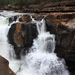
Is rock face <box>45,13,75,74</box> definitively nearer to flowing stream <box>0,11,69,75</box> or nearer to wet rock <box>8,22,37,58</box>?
flowing stream <box>0,11,69,75</box>

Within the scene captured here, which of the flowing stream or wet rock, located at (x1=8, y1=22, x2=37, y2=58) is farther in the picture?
wet rock, located at (x1=8, y1=22, x2=37, y2=58)

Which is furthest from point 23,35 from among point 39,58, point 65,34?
point 65,34

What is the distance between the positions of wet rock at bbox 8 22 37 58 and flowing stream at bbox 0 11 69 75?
0.39 meters

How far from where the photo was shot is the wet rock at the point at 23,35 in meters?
9.92

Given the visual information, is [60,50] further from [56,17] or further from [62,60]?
[56,17]

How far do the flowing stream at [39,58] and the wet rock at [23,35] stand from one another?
39 cm

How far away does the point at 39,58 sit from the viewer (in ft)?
29.8

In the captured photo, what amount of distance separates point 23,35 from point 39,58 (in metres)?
2.41

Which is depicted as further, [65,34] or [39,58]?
[39,58]

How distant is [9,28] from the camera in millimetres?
10609

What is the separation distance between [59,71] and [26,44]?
3463mm

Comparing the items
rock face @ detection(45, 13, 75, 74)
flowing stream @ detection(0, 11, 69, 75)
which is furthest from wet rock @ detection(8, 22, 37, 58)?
rock face @ detection(45, 13, 75, 74)

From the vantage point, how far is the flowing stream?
864 cm

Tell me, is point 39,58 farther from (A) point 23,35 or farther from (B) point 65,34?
(B) point 65,34
